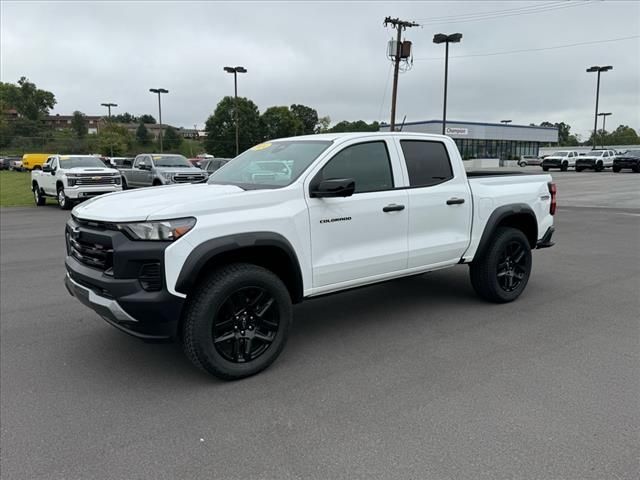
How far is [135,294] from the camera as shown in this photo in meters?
3.43

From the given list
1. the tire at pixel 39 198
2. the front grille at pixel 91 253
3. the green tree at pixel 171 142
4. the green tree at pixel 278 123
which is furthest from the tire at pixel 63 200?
the green tree at pixel 278 123

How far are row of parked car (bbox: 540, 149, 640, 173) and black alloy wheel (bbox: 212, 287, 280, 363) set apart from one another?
140 ft

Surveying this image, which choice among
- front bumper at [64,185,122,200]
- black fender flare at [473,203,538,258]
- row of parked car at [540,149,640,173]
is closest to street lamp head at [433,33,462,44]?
row of parked car at [540,149,640,173]

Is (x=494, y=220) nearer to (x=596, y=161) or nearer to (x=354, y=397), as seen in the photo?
(x=354, y=397)

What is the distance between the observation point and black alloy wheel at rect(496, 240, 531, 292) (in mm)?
5730

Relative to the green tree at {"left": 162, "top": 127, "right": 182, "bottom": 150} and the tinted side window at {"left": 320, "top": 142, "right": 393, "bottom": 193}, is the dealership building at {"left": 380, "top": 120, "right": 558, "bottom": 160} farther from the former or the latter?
the tinted side window at {"left": 320, "top": 142, "right": 393, "bottom": 193}

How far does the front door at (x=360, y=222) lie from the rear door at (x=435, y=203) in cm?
16

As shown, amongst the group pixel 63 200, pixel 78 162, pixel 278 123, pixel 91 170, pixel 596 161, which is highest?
pixel 278 123

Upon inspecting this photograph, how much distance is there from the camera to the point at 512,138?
75.4 metres

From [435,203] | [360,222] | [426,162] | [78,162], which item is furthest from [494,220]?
[78,162]

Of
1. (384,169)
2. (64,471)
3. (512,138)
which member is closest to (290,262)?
(384,169)

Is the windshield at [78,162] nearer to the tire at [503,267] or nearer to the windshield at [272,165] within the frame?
the windshield at [272,165]

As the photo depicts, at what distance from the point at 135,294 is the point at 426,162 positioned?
3088 millimetres

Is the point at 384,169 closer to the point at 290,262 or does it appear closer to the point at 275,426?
the point at 290,262
